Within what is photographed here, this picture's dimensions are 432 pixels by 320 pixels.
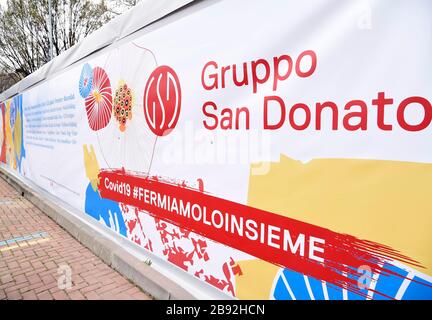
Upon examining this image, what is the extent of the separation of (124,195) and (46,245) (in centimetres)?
158

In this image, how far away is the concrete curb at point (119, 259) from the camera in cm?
243

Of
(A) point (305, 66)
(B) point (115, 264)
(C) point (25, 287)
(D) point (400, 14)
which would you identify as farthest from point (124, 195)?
(D) point (400, 14)

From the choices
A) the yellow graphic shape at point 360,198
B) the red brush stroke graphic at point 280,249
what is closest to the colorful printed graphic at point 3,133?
the red brush stroke graphic at point 280,249

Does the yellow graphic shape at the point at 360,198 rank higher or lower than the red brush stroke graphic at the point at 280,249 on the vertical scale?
higher

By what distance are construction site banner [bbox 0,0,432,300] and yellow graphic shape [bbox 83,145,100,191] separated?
0.77 m

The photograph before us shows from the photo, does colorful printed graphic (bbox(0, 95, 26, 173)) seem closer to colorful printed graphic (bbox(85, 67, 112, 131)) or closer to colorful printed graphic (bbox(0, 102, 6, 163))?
colorful printed graphic (bbox(0, 102, 6, 163))

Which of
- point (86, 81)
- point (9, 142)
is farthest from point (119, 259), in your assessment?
point (9, 142)

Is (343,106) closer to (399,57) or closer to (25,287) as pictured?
(399,57)

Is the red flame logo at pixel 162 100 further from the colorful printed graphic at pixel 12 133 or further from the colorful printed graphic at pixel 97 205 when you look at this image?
the colorful printed graphic at pixel 12 133

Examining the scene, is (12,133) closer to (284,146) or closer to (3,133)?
(3,133)

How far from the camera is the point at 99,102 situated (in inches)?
143

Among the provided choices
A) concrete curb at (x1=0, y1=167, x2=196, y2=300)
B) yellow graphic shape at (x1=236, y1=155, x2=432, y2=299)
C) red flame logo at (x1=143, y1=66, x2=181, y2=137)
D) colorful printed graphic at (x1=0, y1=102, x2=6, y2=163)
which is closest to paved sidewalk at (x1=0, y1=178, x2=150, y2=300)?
concrete curb at (x1=0, y1=167, x2=196, y2=300)

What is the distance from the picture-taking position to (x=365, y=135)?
1392 millimetres

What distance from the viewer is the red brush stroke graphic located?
56.6 inches
